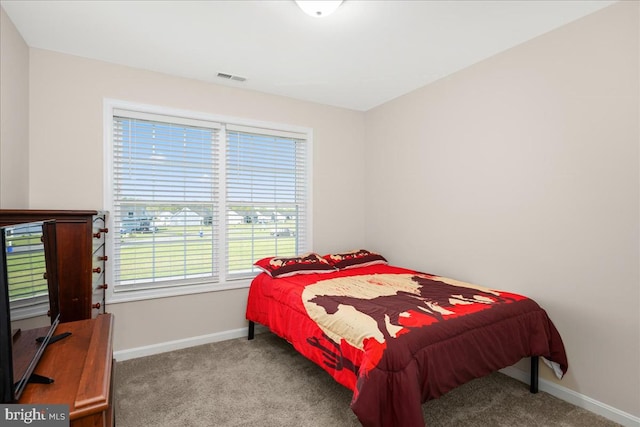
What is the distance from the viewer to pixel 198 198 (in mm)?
3273

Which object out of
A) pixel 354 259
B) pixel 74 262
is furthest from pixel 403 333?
pixel 74 262

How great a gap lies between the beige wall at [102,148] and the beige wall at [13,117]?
10 cm

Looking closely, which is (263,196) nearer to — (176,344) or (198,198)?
(198,198)

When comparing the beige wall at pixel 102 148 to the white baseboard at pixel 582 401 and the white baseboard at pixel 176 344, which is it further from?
the white baseboard at pixel 582 401

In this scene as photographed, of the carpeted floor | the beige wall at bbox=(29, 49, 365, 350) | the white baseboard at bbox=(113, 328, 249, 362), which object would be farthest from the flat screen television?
the white baseboard at bbox=(113, 328, 249, 362)

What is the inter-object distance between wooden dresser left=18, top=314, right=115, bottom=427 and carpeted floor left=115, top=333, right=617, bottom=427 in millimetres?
810

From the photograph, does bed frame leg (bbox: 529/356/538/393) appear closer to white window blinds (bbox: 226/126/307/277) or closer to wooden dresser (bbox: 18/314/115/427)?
white window blinds (bbox: 226/126/307/277)

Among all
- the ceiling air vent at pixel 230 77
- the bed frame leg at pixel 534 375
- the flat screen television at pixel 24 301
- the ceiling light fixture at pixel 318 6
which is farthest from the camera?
the ceiling air vent at pixel 230 77

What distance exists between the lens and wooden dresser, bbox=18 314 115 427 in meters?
1.06

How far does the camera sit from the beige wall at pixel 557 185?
2029 millimetres

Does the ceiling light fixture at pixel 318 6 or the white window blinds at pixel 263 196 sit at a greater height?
the ceiling light fixture at pixel 318 6

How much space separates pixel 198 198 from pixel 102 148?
2.93 ft

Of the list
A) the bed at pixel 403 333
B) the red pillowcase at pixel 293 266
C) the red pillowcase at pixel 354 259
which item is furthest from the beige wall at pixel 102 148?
the bed at pixel 403 333

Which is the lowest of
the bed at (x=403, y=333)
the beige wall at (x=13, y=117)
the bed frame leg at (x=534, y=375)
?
→ the bed frame leg at (x=534, y=375)
